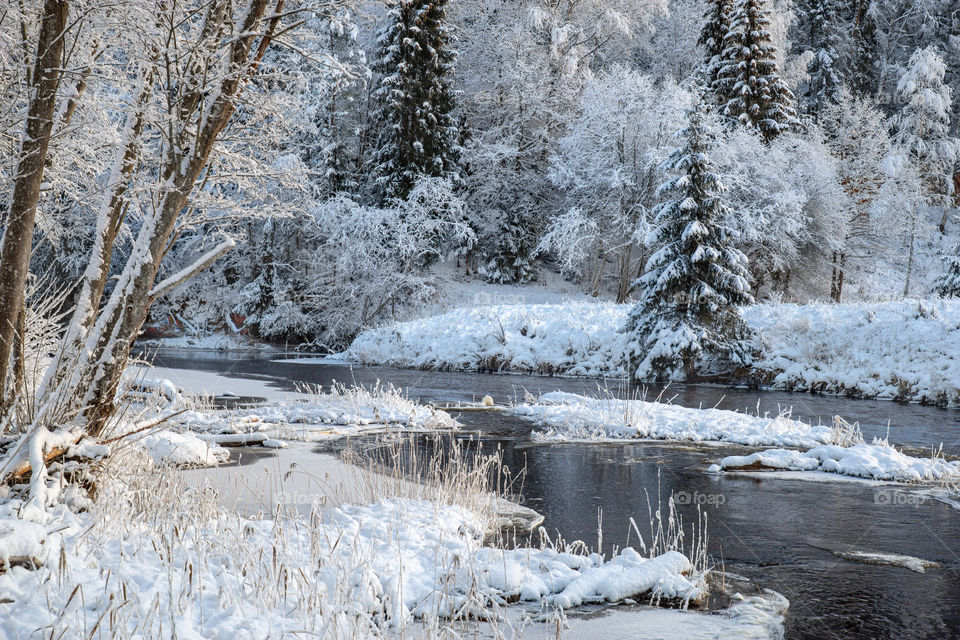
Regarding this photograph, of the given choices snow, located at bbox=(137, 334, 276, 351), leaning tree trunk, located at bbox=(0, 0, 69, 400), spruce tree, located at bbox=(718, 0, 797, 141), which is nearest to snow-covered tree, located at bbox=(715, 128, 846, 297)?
spruce tree, located at bbox=(718, 0, 797, 141)

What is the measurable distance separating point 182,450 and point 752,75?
3177 cm

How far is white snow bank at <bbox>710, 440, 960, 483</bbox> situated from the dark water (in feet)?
2.18

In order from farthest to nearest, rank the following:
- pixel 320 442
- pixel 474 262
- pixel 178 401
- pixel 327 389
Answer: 1. pixel 474 262
2. pixel 327 389
3. pixel 178 401
4. pixel 320 442

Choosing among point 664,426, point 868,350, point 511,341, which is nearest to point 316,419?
point 664,426

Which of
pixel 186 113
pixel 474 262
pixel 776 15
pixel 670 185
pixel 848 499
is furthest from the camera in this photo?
pixel 474 262

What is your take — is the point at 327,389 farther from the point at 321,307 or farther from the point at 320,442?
the point at 321,307

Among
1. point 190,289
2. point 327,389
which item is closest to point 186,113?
point 327,389

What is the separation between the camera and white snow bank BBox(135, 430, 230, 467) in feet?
27.5

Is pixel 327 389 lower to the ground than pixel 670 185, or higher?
lower

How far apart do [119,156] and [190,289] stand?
3285 centimetres

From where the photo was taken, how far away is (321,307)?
108ft

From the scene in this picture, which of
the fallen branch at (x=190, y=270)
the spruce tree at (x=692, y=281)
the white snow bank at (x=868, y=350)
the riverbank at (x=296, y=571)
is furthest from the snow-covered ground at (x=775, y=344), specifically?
the fallen branch at (x=190, y=270)

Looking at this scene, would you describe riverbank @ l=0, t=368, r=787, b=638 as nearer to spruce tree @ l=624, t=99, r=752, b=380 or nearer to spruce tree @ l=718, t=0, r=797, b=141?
spruce tree @ l=624, t=99, r=752, b=380

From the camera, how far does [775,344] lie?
21.6 meters
